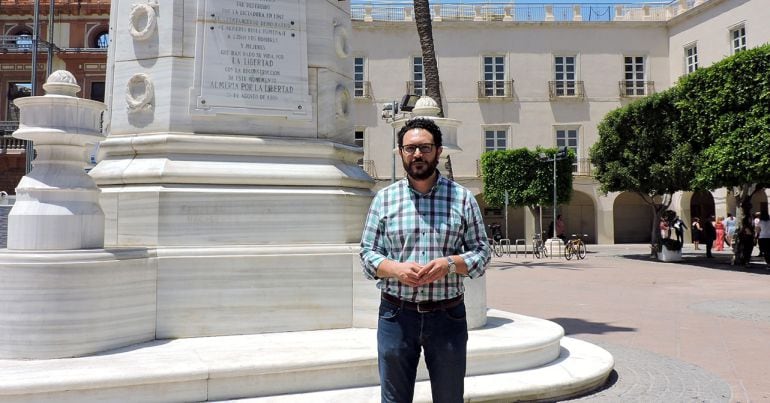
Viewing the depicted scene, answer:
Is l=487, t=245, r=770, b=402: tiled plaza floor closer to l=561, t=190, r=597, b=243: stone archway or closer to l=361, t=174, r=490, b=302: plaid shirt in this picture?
l=361, t=174, r=490, b=302: plaid shirt

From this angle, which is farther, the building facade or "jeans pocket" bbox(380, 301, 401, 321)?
the building facade

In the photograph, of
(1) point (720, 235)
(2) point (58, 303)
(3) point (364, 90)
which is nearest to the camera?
(2) point (58, 303)

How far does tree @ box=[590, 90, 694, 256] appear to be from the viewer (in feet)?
73.0

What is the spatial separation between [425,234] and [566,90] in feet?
117

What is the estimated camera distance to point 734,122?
19.3 m

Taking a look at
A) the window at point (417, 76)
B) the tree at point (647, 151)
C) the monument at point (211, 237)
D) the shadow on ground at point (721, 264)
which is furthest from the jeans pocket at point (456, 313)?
the window at point (417, 76)

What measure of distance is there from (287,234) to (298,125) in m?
1.10

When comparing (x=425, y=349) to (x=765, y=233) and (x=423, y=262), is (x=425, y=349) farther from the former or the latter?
(x=765, y=233)

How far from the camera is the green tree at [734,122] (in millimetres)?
18344

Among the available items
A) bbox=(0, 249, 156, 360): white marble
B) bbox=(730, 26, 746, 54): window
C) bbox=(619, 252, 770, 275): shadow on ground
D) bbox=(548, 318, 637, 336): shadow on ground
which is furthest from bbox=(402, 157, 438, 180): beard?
bbox=(730, 26, 746, 54): window

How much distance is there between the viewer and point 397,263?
2.63 m

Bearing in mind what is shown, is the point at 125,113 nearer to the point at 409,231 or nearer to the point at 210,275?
the point at 210,275

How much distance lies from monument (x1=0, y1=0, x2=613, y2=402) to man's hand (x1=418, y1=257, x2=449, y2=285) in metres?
1.82

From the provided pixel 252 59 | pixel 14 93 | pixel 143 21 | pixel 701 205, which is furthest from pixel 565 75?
pixel 143 21
